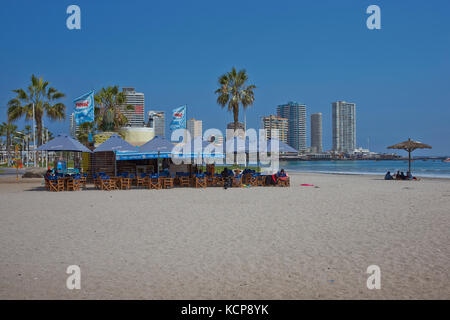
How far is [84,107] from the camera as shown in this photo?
60.2 ft

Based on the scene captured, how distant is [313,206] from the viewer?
10.8 m

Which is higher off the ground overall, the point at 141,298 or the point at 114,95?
the point at 114,95

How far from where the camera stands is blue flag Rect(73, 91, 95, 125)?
1830 centimetres

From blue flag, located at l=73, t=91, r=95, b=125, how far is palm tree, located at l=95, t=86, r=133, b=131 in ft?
22.5

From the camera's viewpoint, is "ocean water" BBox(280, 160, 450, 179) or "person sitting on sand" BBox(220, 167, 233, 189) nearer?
"person sitting on sand" BBox(220, 167, 233, 189)

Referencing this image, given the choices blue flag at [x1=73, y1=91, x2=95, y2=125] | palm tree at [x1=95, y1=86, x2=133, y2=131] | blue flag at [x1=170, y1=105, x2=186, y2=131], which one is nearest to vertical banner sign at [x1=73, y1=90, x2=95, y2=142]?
blue flag at [x1=73, y1=91, x2=95, y2=125]

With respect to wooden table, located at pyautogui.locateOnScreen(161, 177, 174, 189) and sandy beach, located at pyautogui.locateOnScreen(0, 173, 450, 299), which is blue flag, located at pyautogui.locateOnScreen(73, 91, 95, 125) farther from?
sandy beach, located at pyautogui.locateOnScreen(0, 173, 450, 299)

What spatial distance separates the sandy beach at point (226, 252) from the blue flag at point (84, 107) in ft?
28.9

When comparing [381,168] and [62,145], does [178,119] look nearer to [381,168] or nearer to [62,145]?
[62,145]
